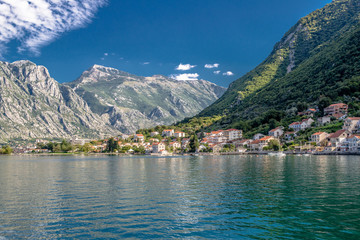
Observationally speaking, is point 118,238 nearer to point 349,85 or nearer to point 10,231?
point 10,231

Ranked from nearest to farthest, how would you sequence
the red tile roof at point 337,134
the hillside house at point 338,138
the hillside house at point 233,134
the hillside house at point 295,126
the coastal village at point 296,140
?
the hillside house at point 338,138, the red tile roof at point 337,134, the coastal village at point 296,140, the hillside house at point 295,126, the hillside house at point 233,134

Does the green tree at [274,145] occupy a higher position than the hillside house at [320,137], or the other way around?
the hillside house at [320,137]

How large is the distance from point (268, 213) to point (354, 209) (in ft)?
22.1

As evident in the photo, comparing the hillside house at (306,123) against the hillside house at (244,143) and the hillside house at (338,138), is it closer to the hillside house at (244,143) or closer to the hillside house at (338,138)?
the hillside house at (338,138)

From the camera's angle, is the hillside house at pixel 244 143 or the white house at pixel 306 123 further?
A: the hillside house at pixel 244 143

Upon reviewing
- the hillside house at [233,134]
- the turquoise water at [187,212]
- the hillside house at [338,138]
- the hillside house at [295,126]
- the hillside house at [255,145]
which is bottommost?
the turquoise water at [187,212]

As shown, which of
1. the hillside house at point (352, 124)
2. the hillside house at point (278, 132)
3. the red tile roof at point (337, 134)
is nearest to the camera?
the red tile roof at point (337, 134)

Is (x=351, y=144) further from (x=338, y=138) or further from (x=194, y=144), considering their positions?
(x=194, y=144)

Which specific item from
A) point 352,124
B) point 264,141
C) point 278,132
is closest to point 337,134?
point 352,124

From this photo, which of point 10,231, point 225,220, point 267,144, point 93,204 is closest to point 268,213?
point 225,220

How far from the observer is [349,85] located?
15038cm

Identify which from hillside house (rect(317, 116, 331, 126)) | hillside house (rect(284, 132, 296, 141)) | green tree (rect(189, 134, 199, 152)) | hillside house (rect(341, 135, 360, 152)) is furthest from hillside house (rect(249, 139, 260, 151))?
hillside house (rect(341, 135, 360, 152))

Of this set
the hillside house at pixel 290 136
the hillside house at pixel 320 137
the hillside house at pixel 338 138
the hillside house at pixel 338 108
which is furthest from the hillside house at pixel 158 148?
the hillside house at pixel 338 138

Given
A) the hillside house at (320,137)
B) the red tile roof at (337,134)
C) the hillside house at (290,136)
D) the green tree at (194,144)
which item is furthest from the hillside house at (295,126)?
the green tree at (194,144)
